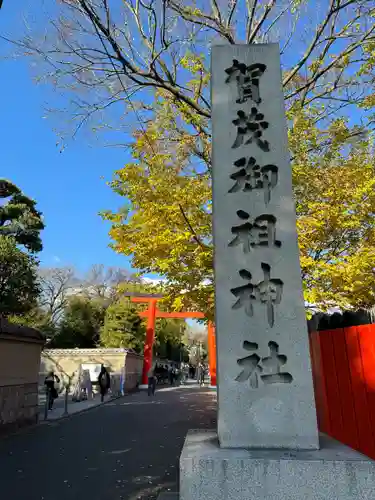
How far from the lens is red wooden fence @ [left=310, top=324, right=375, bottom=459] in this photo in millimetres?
5176

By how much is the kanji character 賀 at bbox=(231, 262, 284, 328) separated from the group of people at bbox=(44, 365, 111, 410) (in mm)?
11539

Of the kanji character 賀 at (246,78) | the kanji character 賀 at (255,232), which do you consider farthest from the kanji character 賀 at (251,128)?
the kanji character 賀 at (255,232)

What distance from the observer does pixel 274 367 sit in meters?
3.21

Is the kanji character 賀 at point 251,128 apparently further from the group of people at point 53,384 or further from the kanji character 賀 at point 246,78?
the group of people at point 53,384

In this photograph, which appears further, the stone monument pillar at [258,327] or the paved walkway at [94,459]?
the paved walkway at [94,459]

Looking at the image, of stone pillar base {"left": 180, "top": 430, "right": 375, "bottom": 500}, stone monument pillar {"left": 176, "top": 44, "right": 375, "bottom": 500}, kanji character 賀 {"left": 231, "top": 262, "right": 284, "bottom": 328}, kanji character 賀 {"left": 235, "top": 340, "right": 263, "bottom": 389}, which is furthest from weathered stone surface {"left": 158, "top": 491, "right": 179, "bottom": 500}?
kanji character 賀 {"left": 231, "top": 262, "right": 284, "bottom": 328}

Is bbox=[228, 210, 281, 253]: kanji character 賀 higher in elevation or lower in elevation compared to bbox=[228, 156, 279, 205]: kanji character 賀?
lower

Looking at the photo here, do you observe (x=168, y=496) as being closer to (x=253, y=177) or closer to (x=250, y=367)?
(x=250, y=367)

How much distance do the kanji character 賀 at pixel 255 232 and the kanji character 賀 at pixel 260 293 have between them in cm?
29

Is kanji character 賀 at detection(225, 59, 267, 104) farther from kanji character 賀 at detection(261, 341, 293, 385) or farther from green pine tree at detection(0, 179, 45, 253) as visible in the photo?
green pine tree at detection(0, 179, 45, 253)

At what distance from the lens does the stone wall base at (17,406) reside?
9.19 metres

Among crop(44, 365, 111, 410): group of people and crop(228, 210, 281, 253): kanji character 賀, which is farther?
crop(44, 365, 111, 410): group of people

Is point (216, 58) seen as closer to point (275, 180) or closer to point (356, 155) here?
point (275, 180)

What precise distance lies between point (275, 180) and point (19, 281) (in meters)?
17.8
